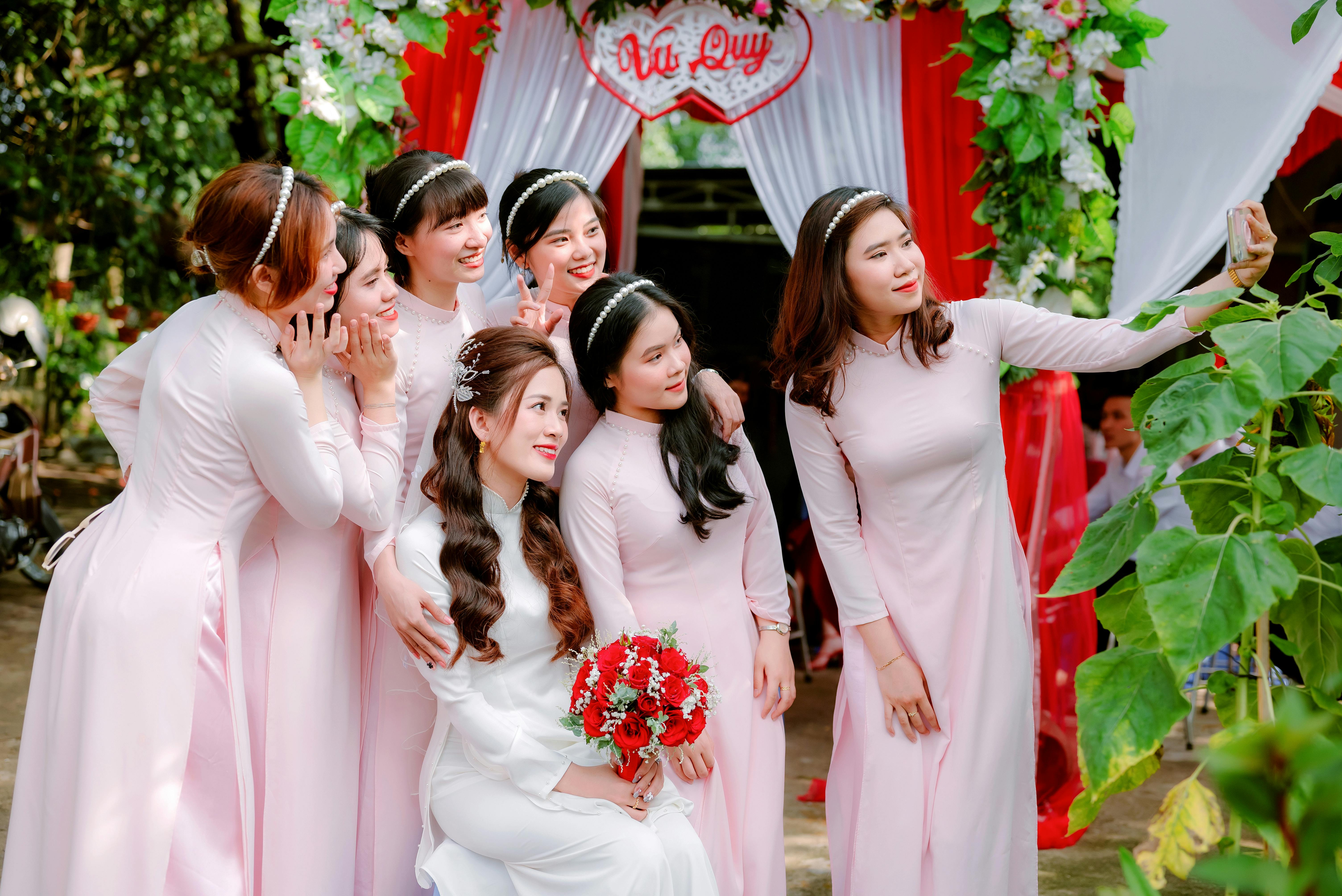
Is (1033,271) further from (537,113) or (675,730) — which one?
(675,730)

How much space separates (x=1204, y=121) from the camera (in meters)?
3.69

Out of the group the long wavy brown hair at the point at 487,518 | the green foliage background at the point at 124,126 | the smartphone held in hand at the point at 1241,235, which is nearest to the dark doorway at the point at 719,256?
the green foliage background at the point at 124,126

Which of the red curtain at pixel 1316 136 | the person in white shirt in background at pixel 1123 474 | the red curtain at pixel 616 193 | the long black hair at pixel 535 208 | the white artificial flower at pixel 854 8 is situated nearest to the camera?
the long black hair at pixel 535 208

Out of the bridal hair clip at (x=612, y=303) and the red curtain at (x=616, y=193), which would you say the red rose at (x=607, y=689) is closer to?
the bridal hair clip at (x=612, y=303)

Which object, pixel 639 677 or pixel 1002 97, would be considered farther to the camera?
pixel 1002 97

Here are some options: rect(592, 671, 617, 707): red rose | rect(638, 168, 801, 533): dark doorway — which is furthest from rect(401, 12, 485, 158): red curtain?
rect(638, 168, 801, 533): dark doorway

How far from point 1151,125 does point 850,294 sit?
1816 mm

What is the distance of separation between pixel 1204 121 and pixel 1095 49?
0.50 metres

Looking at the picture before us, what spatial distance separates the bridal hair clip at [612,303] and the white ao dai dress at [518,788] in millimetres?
453

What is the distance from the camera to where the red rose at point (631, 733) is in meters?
2.08

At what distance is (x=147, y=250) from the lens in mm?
9078

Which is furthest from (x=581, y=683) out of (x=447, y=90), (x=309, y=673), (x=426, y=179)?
(x=447, y=90)

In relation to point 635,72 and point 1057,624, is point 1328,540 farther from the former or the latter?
point 635,72

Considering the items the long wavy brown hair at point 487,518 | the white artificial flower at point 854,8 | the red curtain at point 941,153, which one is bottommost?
the long wavy brown hair at point 487,518
